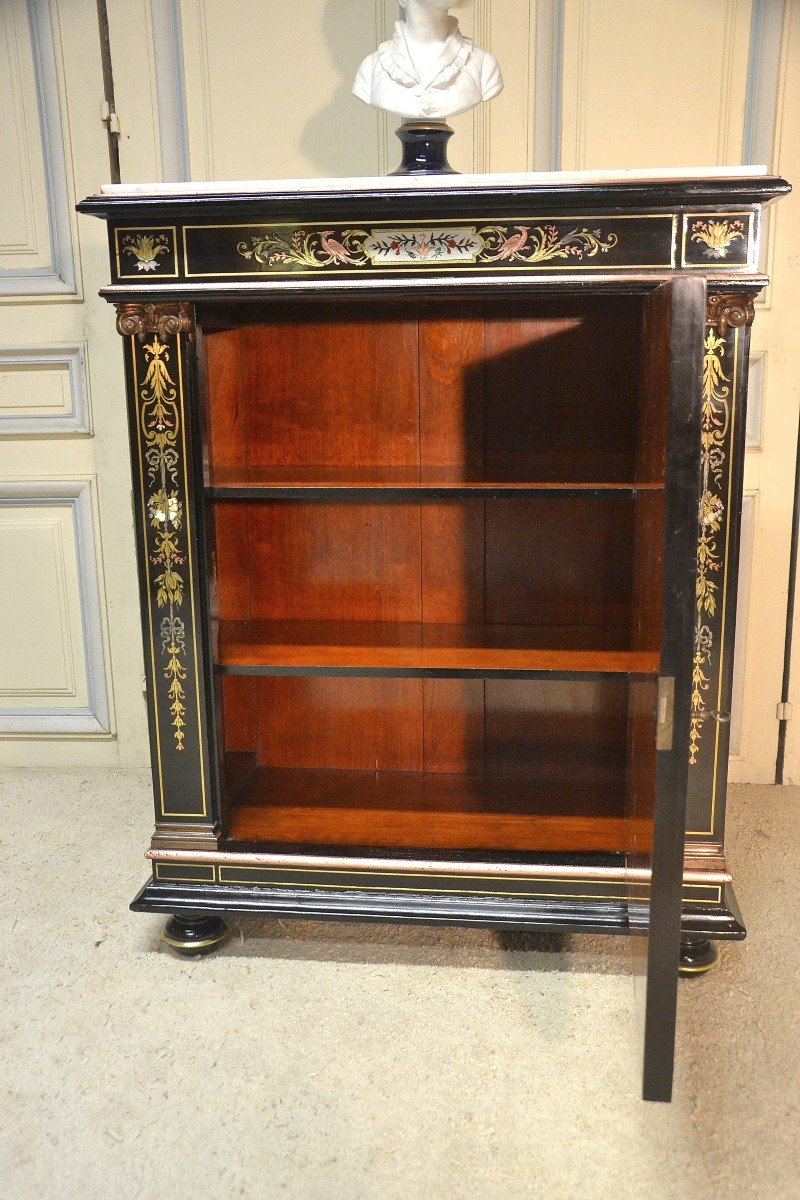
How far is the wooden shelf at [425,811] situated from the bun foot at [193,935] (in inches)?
6.4

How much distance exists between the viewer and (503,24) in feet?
7.47

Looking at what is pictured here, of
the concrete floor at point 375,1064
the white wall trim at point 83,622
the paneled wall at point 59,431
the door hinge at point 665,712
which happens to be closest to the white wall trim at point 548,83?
the paneled wall at point 59,431

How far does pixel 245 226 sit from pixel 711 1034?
153 cm

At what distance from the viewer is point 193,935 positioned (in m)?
1.85

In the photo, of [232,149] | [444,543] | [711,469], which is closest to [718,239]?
[711,469]

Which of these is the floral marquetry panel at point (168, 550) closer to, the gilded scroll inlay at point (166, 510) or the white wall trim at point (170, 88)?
the gilded scroll inlay at point (166, 510)

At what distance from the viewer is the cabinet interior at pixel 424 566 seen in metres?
1.98

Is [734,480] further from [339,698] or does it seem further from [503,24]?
[503,24]

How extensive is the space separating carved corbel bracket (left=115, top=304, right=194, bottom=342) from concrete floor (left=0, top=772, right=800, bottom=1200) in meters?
1.15

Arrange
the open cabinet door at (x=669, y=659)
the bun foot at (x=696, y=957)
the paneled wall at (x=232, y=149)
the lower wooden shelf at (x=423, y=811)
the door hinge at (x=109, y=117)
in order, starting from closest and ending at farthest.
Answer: the open cabinet door at (x=669, y=659) < the bun foot at (x=696, y=957) < the lower wooden shelf at (x=423, y=811) < the paneled wall at (x=232, y=149) < the door hinge at (x=109, y=117)

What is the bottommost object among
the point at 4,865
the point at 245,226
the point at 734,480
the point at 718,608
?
the point at 4,865

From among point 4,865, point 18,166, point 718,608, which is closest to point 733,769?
point 718,608

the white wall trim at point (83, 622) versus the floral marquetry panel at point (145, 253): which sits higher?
the floral marquetry panel at point (145, 253)

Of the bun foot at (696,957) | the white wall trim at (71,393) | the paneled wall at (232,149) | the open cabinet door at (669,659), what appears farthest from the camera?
the white wall trim at (71,393)
